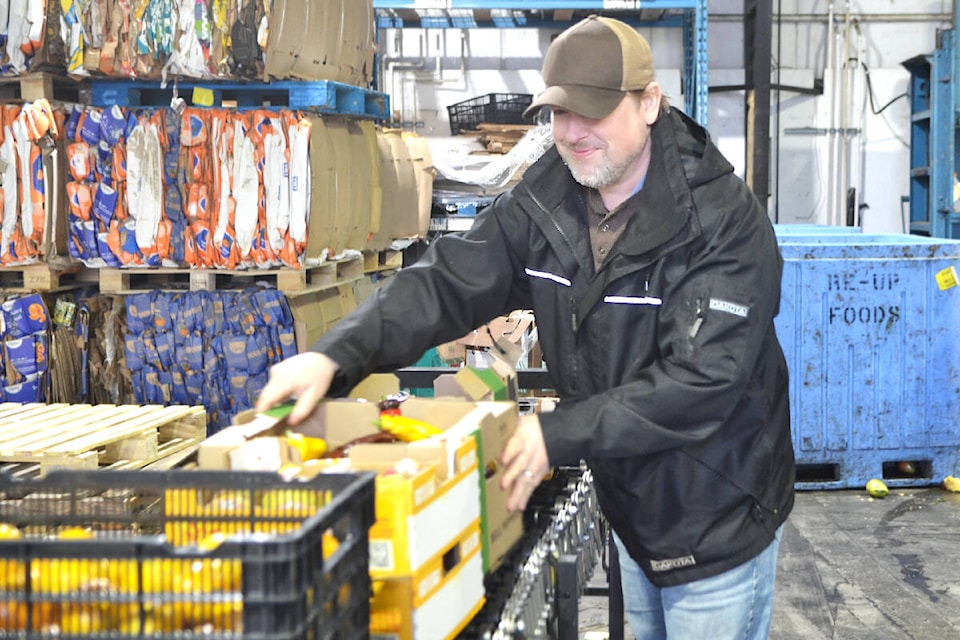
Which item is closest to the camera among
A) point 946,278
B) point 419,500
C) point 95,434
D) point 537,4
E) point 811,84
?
point 419,500

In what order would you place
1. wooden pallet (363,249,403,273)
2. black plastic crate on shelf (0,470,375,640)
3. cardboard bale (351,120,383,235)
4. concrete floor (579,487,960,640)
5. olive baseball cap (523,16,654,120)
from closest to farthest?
black plastic crate on shelf (0,470,375,640)
olive baseball cap (523,16,654,120)
concrete floor (579,487,960,640)
cardboard bale (351,120,383,235)
wooden pallet (363,249,403,273)

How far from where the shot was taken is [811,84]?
11781 mm

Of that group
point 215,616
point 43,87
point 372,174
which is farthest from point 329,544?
point 372,174

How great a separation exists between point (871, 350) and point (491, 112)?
4.07m

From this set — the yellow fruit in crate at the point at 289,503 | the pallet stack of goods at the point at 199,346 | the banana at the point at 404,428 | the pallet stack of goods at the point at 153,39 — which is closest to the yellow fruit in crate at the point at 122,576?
the yellow fruit in crate at the point at 289,503

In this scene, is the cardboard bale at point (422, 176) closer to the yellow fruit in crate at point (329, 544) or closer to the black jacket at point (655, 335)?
the black jacket at point (655, 335)

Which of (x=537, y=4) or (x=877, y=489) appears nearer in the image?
(x=877, y=489)

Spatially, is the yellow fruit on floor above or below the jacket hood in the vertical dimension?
below

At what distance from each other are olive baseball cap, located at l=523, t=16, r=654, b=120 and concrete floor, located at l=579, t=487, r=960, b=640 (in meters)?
2.66

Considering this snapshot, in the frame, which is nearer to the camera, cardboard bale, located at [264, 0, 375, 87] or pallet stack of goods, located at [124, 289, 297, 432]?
cardboard bale, located at [264, 0, 375, 87]

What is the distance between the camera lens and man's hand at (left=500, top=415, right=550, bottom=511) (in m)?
2.15

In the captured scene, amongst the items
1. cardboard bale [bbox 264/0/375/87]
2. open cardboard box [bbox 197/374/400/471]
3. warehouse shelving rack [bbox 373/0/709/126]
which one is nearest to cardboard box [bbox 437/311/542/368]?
cardboard bale [bbox 264/0/375/87]

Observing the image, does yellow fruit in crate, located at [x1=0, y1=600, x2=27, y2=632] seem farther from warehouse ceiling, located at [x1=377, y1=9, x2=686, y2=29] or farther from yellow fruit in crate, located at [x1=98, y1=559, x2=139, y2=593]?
warehouse ceiling, located at [x1=377, y1=9, x2=686, y2=29]

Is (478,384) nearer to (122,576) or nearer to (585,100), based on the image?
(585,100)
